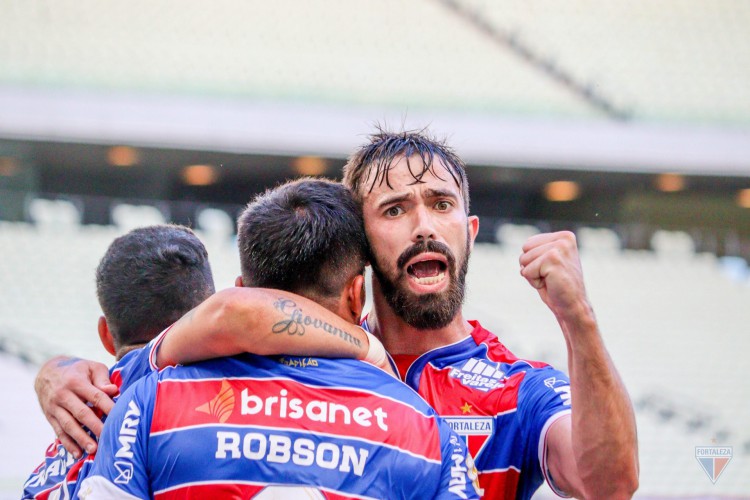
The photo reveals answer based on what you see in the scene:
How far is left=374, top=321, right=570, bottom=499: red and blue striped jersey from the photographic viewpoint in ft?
6.48

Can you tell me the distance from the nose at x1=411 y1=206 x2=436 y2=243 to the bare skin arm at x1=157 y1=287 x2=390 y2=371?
0.43 m

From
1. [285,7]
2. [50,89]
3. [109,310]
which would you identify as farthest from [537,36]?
[109,310]

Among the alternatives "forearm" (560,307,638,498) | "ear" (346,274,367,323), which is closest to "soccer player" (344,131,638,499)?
"forearm" (560,307,638,498)

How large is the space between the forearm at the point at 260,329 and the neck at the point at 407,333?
0.50 m

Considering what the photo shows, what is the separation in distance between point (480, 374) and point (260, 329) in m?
0.71

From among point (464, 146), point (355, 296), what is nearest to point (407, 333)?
point (355, 296)

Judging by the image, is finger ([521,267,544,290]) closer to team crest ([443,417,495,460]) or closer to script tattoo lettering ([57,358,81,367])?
team crest ([443,417,495,460])

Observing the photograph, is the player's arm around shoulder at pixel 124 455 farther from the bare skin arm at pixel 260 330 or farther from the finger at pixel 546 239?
the finger at pixel 546 239

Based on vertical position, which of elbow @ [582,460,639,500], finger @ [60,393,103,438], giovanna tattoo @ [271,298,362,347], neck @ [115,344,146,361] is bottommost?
elbow @ [582,460,639,500]

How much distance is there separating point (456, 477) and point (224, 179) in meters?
9.40

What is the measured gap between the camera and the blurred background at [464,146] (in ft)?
31.8

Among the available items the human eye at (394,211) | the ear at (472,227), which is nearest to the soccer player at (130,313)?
the human eye at (394,211)

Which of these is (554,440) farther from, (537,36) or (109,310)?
(537,36)

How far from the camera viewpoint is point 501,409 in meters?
2.04
